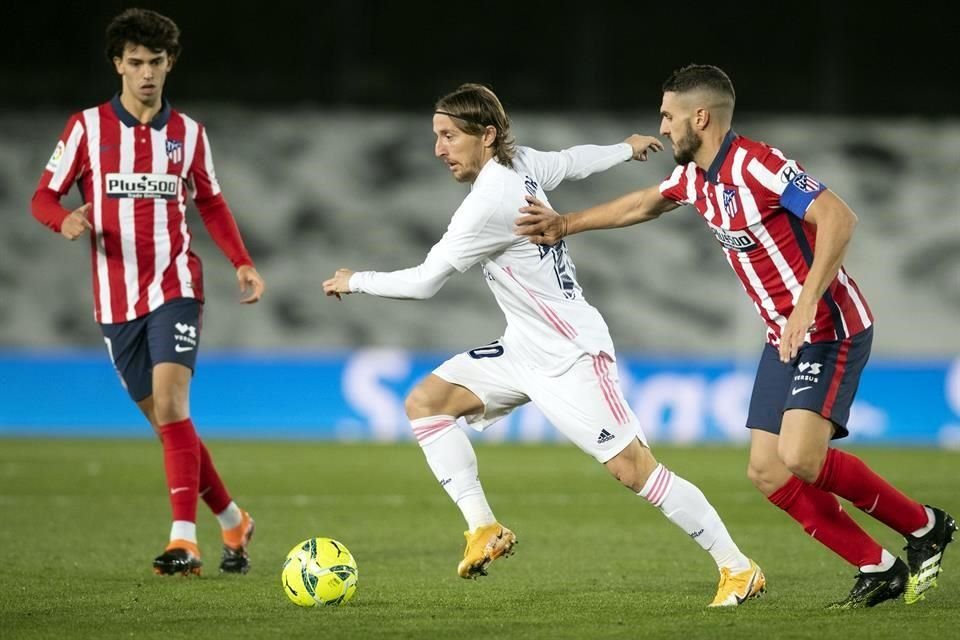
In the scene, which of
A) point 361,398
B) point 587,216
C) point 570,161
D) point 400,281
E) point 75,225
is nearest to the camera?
point 400,281

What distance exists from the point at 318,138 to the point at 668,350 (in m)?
6.04

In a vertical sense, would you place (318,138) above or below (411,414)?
above

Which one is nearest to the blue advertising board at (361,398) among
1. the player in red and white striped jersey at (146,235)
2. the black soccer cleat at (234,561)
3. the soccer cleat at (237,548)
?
the soccer cleat at (237,548)

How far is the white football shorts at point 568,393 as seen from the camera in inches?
221

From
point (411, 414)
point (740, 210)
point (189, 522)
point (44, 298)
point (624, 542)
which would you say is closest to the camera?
point (740, 210)

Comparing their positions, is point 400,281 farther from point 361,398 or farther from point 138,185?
point 361,398

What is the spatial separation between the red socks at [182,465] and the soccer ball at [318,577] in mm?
1242

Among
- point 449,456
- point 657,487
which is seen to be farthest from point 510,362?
point 657,487

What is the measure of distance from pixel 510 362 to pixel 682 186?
1.00 meters

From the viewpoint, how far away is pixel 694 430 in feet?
52.4

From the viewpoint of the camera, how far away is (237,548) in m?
6.92

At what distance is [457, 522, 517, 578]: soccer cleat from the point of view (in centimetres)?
563

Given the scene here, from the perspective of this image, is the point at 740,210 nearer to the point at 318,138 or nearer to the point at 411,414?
the point at 411,414

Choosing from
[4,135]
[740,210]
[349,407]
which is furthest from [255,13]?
[740,210]
